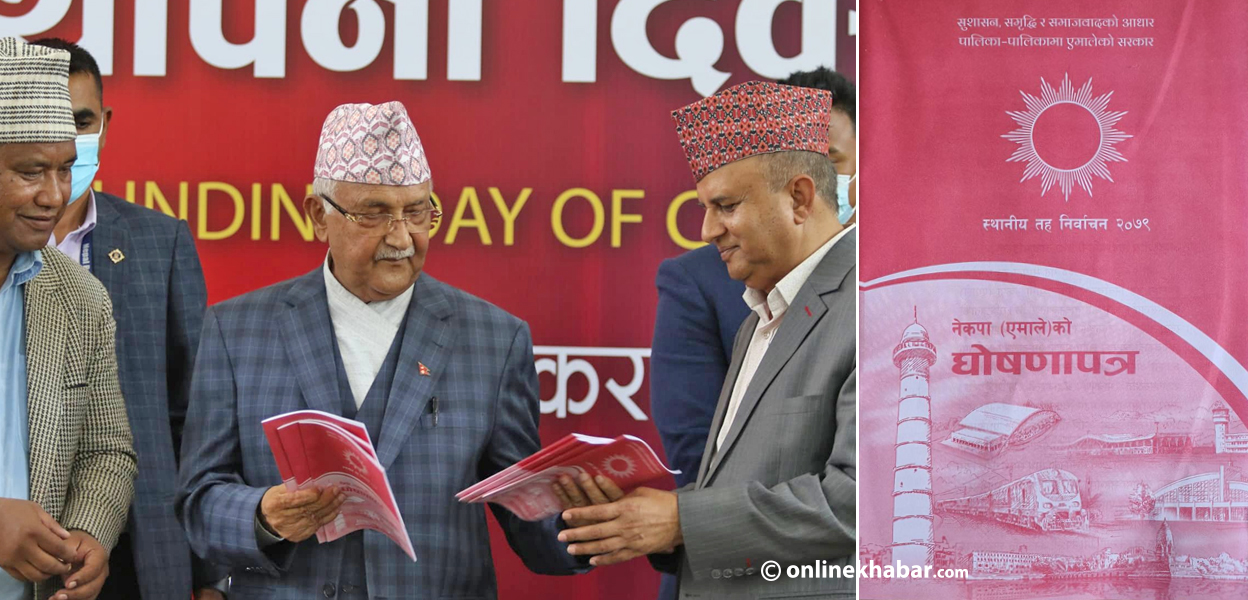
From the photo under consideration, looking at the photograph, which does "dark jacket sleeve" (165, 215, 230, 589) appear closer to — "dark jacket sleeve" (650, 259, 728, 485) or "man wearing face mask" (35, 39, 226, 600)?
"man wearing face mask" (35, 39, 226, 600)

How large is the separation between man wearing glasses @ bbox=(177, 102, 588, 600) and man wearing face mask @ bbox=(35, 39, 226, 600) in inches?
25.2

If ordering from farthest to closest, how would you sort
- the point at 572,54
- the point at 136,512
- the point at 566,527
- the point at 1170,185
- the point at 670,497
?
the point at 572,54
the point at 136,512
the point at 566,527
the point at 670,497
the point at 1170,185

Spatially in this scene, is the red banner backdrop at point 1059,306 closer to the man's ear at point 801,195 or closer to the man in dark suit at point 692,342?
the man's ear at point 801,195

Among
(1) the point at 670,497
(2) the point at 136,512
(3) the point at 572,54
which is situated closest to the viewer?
(1) the point at 670,497

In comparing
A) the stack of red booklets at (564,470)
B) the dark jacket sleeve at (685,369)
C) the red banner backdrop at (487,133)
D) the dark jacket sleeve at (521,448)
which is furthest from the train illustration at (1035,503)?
the red banner backdrop at (487,133)

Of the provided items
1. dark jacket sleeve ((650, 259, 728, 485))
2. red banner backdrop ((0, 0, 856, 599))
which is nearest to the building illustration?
dark jacket sleeve ((650, 259, 728, 485))

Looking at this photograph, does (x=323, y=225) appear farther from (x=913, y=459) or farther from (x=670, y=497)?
(x=913, y=459)

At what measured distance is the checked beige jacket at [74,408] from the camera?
2779 mm

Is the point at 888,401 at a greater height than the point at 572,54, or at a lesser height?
lesser

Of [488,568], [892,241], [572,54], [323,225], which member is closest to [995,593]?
[892,241]

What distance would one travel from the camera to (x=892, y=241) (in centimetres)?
224

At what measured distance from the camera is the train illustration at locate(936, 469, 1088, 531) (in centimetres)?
220

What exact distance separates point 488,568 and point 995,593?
1.12 meters

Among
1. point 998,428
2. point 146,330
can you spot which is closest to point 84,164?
point 146,330
